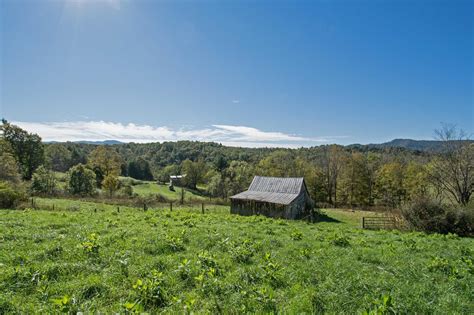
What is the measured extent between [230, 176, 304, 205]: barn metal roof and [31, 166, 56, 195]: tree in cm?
2901

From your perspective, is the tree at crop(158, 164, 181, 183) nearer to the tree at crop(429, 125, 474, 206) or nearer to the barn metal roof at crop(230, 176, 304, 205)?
the barn metal roof at crop(230, 176, 304, 205)

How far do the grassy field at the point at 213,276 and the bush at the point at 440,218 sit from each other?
10.6m

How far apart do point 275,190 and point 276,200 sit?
11.9 feet

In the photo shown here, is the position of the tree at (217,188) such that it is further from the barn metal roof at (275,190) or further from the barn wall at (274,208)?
the barn wall at (274,208)

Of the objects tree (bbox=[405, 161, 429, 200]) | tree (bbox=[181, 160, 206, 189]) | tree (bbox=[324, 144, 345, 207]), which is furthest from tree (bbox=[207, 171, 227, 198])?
tree (bbox=[405, 161, 429, 200])

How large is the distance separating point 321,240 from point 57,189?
45696 millimetres

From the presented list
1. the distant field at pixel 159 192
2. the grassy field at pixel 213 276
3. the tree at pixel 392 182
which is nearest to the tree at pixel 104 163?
the distant field at pixel 159 192

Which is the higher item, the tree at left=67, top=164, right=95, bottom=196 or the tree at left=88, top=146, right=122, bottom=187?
the tree at left=88, top=146, right=122, bottom=187

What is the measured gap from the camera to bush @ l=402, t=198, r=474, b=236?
1712 cm

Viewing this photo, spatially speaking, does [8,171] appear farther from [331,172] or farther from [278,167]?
[331,172]

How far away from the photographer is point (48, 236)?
788 centimetres

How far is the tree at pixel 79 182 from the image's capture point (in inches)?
1571

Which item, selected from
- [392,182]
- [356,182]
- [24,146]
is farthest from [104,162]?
[392,182]

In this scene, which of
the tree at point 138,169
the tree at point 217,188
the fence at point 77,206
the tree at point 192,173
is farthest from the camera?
the tree at point 138,169
